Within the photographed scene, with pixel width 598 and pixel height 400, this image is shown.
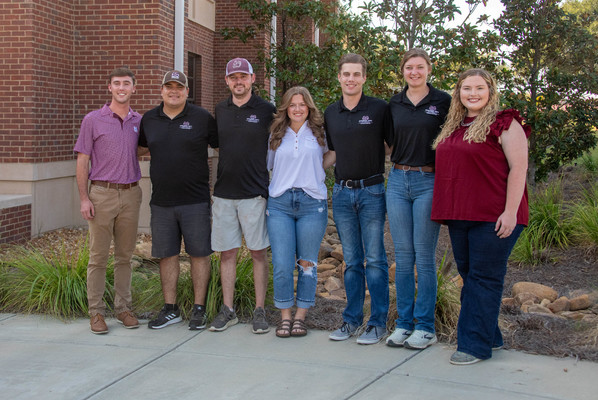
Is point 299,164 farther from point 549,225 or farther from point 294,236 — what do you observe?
point 549,225

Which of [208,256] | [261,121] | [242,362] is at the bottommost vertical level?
[242,362]

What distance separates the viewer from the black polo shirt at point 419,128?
504 centimetres

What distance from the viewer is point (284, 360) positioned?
497cm

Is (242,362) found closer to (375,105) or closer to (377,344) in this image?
(377,344)

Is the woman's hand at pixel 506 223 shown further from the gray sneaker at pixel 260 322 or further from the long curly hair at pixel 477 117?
the gray sneaker at pixel 260 322

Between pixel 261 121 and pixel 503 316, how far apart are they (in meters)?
2.56

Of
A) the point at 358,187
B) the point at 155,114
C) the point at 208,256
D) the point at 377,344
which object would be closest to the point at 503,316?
the point at 377,344

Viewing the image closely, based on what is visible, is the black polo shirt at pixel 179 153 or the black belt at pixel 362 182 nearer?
the black belt at pixel 362 182

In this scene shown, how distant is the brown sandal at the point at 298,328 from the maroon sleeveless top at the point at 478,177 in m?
1.55

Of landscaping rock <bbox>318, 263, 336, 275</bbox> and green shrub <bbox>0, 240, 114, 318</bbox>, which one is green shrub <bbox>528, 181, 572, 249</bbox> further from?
green shrub <bbox>0, 240, 114, 318</bbox>

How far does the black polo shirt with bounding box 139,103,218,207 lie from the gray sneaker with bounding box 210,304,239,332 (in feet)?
3.09

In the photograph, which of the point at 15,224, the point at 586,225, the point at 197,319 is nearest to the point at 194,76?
the point at 15,224

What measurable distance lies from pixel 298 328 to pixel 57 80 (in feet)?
22.3

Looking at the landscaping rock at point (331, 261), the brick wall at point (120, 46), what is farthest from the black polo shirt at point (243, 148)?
the brick wall at point (120, 46)
